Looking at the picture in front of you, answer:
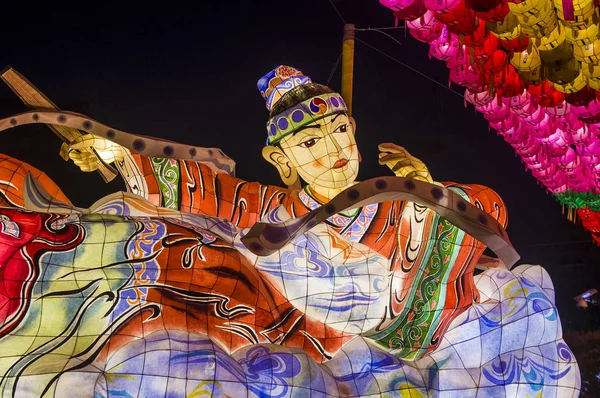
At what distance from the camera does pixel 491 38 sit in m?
2.65

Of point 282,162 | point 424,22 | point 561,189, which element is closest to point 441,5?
point 424,22

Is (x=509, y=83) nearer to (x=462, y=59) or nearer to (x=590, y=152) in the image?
(x=462, y=59)

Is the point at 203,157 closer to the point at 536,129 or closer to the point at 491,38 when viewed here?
the point at 491,38

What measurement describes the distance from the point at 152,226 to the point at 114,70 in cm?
159

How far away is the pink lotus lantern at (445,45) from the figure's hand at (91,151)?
1.19m

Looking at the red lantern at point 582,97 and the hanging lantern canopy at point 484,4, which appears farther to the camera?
the red lantern at point 582,97

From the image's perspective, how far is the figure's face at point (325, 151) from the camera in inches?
104

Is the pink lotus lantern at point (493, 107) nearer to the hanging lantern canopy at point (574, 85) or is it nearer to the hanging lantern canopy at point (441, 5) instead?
the hanging lantern canopy at point (574, 85)

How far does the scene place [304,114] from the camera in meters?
2.62

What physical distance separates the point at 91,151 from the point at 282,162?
673 millimetres

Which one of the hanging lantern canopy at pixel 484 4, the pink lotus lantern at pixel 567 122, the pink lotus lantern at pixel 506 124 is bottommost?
the pink lotus lantern at pixel 567 122

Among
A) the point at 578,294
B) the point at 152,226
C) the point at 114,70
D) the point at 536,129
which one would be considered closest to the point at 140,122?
the point at 114,70

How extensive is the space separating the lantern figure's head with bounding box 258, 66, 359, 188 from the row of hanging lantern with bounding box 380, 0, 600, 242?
0.40 m

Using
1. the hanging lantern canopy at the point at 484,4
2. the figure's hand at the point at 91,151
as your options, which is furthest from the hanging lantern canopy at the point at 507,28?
the figure's hand at the point at 91,151
